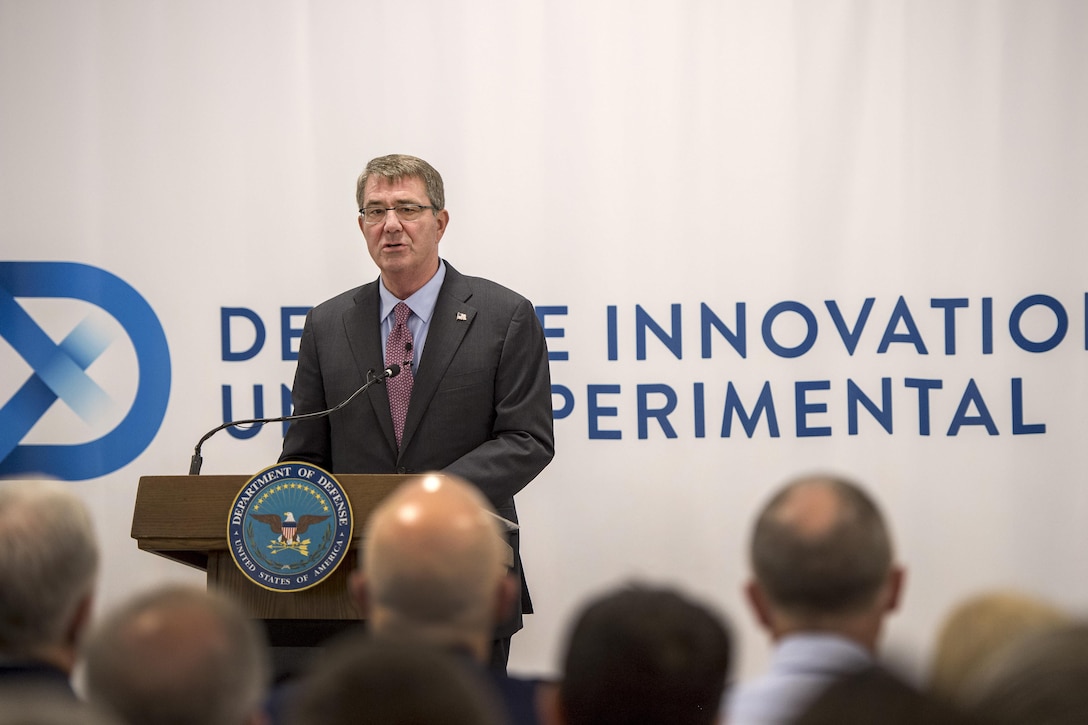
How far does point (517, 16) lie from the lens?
466cm

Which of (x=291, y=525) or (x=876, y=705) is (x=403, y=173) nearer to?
(x=291, y=525)

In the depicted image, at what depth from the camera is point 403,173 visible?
12.2 feet

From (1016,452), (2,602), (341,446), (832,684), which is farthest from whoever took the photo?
(1016,452)

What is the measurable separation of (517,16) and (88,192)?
1885mm

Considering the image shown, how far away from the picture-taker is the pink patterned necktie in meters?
3.60

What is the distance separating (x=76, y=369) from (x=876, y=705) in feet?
14.5

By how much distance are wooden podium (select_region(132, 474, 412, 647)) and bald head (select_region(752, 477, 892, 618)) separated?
129cm

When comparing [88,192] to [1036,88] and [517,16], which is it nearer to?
[517,16]

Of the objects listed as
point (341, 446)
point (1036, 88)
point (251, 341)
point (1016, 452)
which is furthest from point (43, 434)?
point (1036, 88)

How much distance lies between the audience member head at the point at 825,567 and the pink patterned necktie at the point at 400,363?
1.86m

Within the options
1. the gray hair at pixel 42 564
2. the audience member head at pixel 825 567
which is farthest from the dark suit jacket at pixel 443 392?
the gray hair at pixel 42 564

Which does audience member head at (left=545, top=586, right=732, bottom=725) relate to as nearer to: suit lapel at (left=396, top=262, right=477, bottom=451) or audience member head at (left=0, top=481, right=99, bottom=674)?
audience member head at (left=0, top=481, right=99, bottom=674)

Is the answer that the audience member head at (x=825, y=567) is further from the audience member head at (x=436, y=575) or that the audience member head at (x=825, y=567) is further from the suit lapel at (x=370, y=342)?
the suit lapel at (x=370, y=342)

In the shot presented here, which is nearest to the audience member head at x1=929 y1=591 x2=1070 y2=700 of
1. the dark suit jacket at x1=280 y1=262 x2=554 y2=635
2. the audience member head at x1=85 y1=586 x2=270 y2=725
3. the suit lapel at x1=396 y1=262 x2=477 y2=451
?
the audience member head at x1=85 y1=586 x2=270 y2=725
